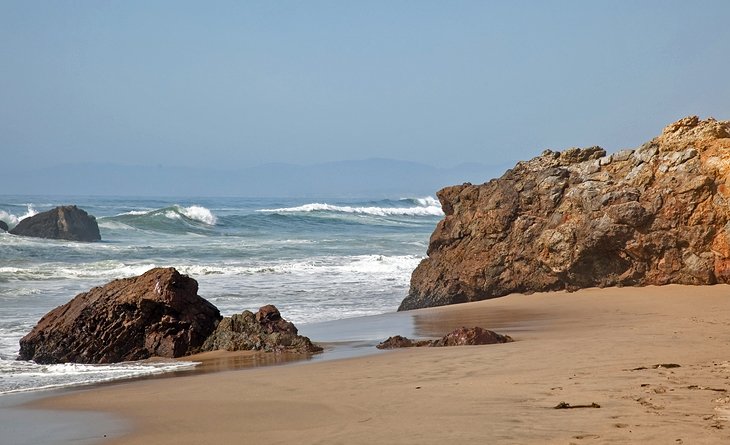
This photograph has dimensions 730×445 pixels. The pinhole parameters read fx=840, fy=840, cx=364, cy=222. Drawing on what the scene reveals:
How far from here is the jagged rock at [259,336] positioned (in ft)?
32.1

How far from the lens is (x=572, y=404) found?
18.5 ft

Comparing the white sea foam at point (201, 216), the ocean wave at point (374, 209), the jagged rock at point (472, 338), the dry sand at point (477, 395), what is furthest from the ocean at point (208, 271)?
the ocean wave at point (374, 209)

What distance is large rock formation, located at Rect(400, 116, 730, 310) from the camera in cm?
1232

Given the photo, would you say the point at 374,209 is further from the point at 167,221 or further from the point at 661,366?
the point at 661,366

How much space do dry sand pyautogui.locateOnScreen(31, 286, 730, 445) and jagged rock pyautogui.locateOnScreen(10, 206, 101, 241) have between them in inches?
1079

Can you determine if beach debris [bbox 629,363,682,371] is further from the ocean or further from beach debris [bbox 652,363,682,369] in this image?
the ocean

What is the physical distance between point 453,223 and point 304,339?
5635mm

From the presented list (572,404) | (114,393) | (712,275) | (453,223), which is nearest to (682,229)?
(712,275)

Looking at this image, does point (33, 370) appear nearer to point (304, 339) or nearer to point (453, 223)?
point (304, 339)

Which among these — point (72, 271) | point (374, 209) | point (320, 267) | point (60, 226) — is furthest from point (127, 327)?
point (374, 209)

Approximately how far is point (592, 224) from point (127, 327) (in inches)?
274

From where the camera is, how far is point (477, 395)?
6191 mm

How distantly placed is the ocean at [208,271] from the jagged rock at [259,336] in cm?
75

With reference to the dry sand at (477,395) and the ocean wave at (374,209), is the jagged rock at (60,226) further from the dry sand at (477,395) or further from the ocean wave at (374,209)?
the dry sand at (477,395)
